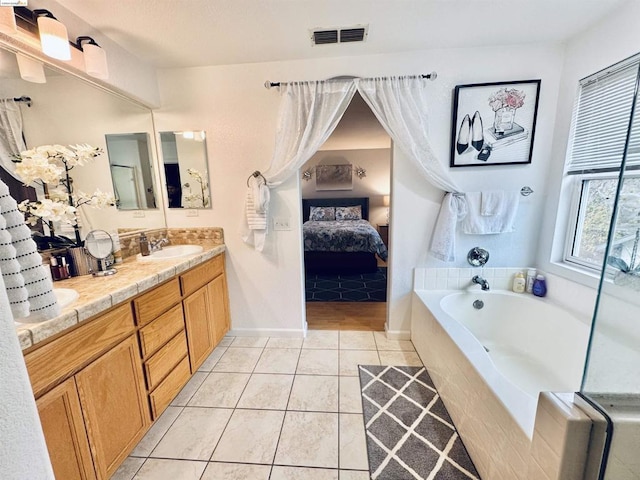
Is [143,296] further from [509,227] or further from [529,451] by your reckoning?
[509,227]

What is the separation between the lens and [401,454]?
4.54 ft

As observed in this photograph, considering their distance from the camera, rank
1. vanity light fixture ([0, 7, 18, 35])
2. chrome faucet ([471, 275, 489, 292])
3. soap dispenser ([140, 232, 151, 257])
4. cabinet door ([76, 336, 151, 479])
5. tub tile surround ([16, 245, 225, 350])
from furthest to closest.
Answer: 1. chrome faucet ([471, 275, 489, 292])
2. soap dispenser ([140, 232, 151, 257])
3. vanity light fixture ([0, 7, 18, 35])
4. cabinet door ([76, 336, 151, 479])
5. tub tile surround ([16, 245, 225, 350])

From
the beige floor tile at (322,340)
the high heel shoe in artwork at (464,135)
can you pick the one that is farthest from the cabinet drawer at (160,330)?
the high heel shoe in artwork at (464,135)

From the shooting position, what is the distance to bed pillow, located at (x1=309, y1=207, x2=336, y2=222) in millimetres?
5738

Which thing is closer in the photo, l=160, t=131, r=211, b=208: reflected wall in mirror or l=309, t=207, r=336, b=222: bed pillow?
l=160, t=131, r=211, b=208: reflected wall in mirror

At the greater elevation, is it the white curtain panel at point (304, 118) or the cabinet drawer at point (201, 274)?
the white curtain panel at point (304, 118)

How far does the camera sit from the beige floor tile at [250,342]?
2.46 meters

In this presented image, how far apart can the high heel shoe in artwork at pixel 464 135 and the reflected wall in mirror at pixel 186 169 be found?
84.2 inches

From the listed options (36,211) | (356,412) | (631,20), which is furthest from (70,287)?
(631,20)

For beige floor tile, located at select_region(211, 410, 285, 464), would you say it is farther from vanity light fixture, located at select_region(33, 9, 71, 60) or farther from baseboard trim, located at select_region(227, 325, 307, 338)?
vanity light fixture, located at select_region(33, 9, 71, 60)

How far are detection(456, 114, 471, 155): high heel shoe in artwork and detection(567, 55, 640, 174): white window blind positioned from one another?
0.68m

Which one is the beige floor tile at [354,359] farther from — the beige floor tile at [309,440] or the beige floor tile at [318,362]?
the beige floor tile at [309,440]

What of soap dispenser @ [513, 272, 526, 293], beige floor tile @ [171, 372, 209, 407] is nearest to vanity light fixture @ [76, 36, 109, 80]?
beige floor tile @ [171, 372, 209, 407]

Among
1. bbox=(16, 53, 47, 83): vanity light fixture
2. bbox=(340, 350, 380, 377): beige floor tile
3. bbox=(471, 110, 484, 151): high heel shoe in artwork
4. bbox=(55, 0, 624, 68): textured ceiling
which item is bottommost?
bbox=(340, 350, 380, 377): beige floor tile
